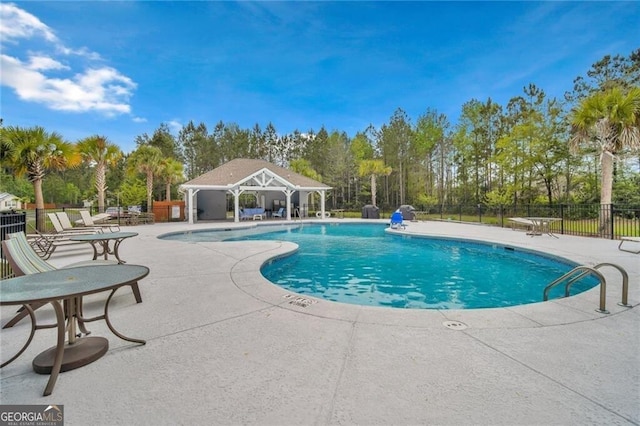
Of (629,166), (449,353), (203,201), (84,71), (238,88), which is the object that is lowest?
(449,353)

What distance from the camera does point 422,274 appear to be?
735 cm

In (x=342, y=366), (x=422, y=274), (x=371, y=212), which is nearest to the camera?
(x=342, y=366)

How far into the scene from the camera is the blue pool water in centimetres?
573

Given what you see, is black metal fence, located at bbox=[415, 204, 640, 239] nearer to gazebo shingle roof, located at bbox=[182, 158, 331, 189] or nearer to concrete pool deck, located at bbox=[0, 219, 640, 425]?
concrete pool deck, located at bbox=[0, 219, 640, 425]

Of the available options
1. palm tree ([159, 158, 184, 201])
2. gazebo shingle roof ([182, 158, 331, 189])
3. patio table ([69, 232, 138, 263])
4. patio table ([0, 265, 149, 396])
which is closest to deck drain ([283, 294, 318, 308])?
patio table ([0, 265, 149, 396])

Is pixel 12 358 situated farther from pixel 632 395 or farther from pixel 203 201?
pixel 203 201

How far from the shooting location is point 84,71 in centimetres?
1502

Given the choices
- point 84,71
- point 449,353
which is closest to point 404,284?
point 449,353

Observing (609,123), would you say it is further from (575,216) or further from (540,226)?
(575,216)

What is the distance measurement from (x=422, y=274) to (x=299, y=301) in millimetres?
4229

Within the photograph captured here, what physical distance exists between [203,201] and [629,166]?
97.3ft

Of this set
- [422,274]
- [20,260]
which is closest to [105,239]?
[20,260]

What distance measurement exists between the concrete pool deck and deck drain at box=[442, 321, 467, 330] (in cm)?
1

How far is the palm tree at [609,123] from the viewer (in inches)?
419
